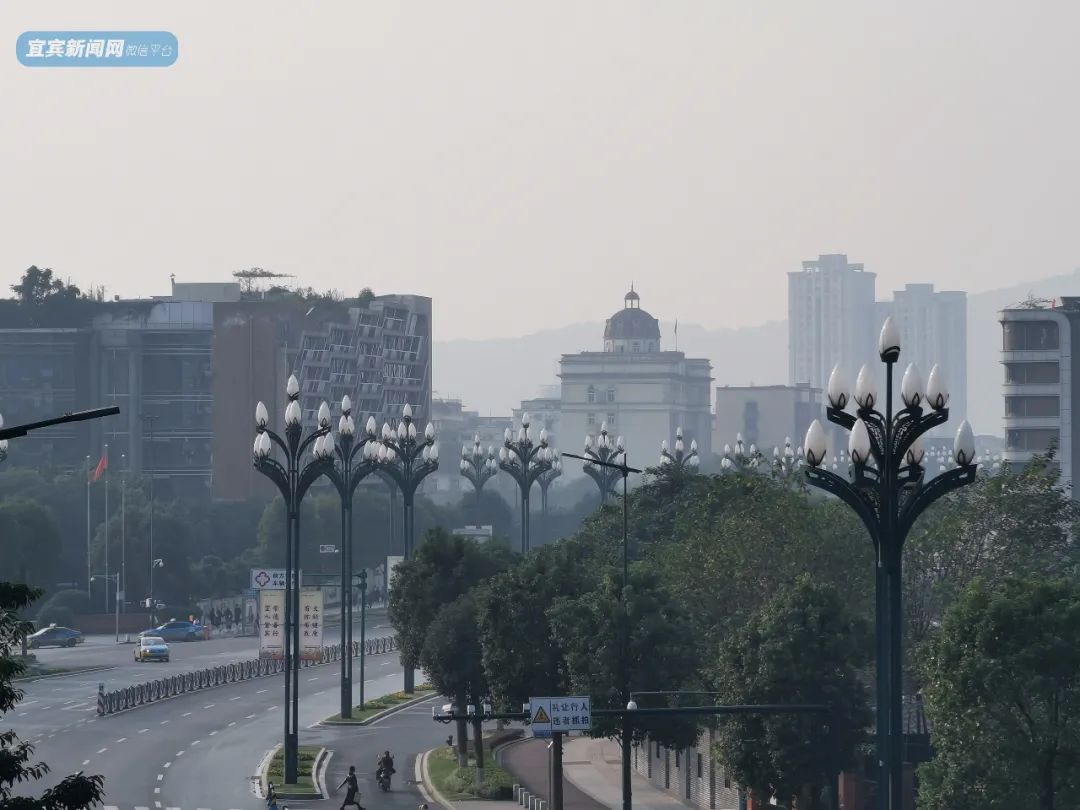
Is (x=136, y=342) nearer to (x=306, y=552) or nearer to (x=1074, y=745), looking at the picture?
(x=306, y=552)

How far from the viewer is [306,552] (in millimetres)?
152375

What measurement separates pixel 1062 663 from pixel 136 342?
165 meters

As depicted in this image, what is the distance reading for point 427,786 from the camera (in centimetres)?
6706

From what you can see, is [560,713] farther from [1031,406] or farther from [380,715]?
[1031,406]

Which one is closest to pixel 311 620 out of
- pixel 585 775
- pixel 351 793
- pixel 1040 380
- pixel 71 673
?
pixel 585 775

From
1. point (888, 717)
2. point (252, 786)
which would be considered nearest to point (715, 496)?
point (252, 786)

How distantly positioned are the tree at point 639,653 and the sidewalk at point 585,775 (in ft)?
21.9

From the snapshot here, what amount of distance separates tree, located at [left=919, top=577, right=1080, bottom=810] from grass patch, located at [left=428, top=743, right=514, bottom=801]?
26264mm

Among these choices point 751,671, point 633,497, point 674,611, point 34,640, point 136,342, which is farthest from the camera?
point 136,342

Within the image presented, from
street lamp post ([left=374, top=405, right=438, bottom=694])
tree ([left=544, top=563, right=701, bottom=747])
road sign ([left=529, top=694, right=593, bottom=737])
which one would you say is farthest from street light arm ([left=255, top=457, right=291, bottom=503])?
street lamp post ([left=374, top=405, right=438, bottom=694])

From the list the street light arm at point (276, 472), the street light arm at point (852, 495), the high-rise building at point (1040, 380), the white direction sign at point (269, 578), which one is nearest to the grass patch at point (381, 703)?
the white direction sign at point (269, 578)

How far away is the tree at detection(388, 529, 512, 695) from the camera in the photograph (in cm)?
7250

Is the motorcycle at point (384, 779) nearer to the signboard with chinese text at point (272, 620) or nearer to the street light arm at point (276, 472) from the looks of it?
the signboard with chinese text at point (272, 620)

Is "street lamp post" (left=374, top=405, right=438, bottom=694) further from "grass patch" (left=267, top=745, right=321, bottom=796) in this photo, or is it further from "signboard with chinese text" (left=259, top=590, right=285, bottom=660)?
"grass patch" (left=267, top=745, right=321, bottom=796)
